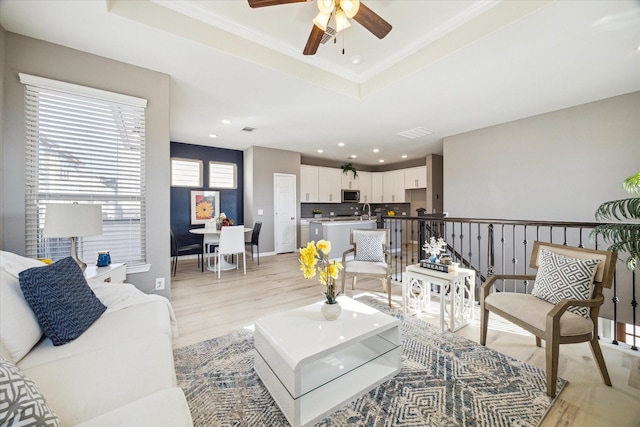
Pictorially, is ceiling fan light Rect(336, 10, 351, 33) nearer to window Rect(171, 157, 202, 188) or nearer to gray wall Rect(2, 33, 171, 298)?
gray wall Rect(2, 33, 171, 298)

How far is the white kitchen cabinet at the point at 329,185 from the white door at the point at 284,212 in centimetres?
105

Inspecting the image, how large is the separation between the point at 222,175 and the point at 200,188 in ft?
2.13

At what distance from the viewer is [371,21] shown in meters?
1.89

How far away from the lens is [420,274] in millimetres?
2666

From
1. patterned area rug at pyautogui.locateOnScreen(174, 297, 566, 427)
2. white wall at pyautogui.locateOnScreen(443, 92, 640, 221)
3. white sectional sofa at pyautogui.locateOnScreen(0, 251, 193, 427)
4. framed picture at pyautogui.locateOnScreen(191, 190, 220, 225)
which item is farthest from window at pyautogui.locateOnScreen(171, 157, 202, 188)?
white wall at pyautogui.locateOnScreen(443, 92, 640, 221)

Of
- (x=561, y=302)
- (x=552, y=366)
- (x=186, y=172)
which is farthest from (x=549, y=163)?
(x=186, y=172)

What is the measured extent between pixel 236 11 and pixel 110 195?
7.06 feet

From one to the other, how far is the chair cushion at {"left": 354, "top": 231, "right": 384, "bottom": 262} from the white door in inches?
132

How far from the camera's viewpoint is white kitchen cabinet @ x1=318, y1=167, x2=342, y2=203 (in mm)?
7566

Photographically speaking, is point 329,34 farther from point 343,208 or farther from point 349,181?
point 343,208

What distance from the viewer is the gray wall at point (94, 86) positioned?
2.12 m

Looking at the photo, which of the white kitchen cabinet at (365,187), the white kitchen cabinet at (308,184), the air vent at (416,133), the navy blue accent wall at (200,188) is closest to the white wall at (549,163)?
the air vent at (416,133)

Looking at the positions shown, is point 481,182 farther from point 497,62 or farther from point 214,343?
point 214,343

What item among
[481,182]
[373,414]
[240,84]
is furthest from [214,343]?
[481,182]
